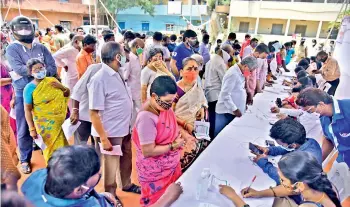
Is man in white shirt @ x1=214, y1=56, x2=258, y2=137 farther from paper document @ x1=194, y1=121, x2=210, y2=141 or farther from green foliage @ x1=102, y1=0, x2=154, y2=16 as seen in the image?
green foliage @ x1=102, y1=0, x2=154, y2=16

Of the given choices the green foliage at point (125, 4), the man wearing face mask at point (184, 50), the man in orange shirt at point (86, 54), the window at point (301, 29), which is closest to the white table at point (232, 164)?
the man wearing face mask at point (184, 50)

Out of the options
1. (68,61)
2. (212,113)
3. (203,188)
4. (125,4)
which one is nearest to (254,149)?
(203,188)

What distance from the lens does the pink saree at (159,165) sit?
1.49m

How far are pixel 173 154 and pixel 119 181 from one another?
1.12 meters

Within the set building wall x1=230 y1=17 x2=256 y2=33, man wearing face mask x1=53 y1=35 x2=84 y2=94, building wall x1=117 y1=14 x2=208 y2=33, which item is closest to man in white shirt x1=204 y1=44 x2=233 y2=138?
man wearing face mask x1=53 y1=35 x2=84 y2=94

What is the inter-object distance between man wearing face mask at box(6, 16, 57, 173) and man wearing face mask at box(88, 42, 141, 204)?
100 centimetres

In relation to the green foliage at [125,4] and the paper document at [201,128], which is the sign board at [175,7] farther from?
the paper document at [201,128]

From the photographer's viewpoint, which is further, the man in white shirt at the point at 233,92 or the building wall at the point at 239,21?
the building wall at the point at 239,21

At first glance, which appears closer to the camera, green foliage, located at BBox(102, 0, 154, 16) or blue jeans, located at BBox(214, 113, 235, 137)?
blue jeans, located at BBox(214, 113, 235, 137)

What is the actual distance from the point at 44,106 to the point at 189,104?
1204 millimetres

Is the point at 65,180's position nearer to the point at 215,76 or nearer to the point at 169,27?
the point at 215,76

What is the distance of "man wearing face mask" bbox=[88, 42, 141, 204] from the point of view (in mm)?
1712

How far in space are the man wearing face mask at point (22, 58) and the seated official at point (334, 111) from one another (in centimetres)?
228

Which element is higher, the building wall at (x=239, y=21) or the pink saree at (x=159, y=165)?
the building wall at (x=239, y=21)
